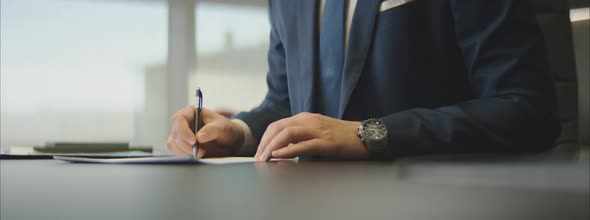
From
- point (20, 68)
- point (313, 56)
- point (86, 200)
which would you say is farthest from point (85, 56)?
point (86, 200)

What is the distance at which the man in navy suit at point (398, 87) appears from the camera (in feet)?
2.71

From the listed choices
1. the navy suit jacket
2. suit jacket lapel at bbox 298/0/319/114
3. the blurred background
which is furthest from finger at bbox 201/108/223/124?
the blurred background

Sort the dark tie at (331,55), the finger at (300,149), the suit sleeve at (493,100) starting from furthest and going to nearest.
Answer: the dark tie at (331,55) < the suit sleeve at (493,100) < the finger at (300,149)

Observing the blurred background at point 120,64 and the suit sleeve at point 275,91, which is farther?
the blurred background at point 120,64

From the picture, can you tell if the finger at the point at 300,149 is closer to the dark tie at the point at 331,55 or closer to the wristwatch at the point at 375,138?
the wristwatch at the point at 375,138

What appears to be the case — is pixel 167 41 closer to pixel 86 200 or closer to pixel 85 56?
pixel 85 56

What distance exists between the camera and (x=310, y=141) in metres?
0.77

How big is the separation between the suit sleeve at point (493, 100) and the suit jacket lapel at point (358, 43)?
175mm

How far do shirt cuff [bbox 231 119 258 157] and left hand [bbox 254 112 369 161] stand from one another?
1.22 ft

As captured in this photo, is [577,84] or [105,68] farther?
[105,68]

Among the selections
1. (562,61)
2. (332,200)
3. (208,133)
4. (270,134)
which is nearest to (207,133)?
(208,133)

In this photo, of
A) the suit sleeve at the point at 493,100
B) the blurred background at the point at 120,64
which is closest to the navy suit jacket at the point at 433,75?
the suit sleeve at the point at 493,100

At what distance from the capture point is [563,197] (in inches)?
9.3

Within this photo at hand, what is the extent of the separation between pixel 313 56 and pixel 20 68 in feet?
9.11
